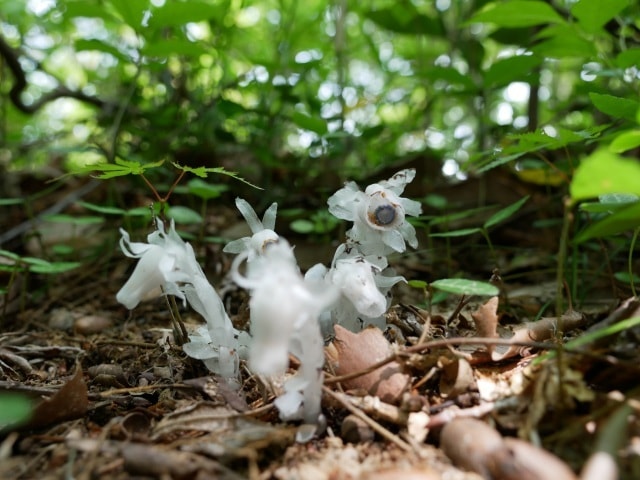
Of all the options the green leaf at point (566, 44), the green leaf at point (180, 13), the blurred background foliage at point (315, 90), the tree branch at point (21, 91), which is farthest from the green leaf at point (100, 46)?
the green leaf at point (566, 44)

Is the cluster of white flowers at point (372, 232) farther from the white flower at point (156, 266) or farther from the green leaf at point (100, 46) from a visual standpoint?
the green leaf at point (100, 46)

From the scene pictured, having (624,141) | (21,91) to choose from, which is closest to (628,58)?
(624,141)

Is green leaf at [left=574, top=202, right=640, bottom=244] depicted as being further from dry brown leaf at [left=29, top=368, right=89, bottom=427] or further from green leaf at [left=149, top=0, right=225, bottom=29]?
green leaf at [left=149, top=0, right=225, bottom=29]

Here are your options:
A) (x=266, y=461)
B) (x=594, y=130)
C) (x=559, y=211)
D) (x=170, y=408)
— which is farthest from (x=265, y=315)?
(x=559, y=211)

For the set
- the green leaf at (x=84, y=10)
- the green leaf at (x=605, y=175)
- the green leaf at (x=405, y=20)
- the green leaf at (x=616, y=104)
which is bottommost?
the green leaf at (x=405, y=20)

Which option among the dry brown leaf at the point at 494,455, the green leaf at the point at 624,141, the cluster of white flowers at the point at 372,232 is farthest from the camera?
the cluster of white flowers at the point at 372,232

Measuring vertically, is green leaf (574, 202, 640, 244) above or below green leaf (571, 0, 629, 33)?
below

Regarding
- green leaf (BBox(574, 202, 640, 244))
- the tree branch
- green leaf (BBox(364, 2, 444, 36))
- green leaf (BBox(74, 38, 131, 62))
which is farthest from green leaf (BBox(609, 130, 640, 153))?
the tree branch
